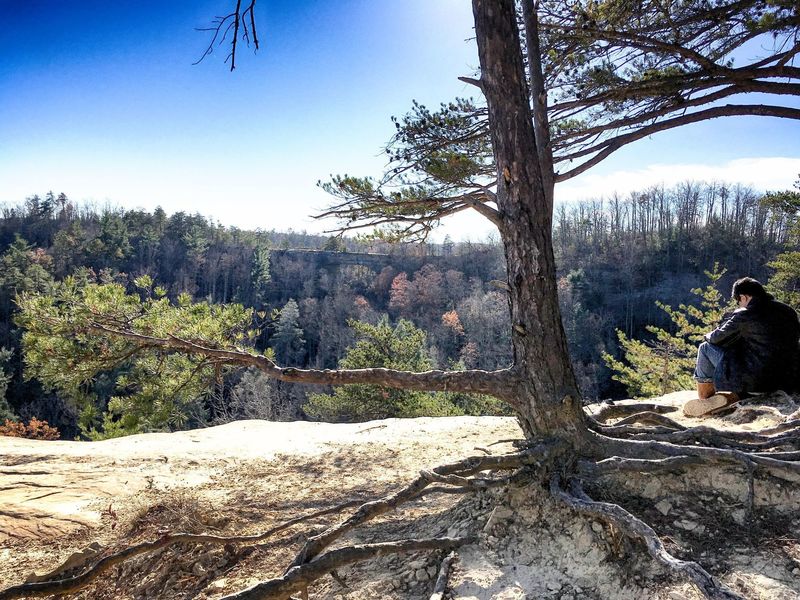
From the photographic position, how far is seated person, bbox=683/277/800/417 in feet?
11.1

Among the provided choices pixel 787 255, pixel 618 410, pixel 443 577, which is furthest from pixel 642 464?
pixel 787 255

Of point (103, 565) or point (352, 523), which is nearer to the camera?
point (103, 565)

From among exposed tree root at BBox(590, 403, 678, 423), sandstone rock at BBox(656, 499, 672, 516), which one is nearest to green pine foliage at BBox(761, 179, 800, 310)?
exposed tree root at BBox(590, 403, 678, 423)

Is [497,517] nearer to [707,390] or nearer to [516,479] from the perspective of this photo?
[516,479]

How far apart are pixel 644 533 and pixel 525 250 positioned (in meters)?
1.39

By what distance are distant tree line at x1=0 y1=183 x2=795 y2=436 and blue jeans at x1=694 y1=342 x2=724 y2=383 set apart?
885 inches

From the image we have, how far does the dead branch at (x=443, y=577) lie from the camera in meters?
1.72

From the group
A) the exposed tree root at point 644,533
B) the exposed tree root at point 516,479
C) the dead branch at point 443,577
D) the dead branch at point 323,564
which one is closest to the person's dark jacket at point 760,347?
the exposed tree root at point 516,479

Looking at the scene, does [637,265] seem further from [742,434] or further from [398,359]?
[742,434]

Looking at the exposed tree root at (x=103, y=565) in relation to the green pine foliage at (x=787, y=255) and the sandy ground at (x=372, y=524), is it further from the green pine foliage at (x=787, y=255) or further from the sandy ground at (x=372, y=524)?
the green pine foliage at (x=787, y=255)

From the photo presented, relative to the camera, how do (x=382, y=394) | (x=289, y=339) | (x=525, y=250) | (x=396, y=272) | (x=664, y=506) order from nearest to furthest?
(x=664, y=506)
(x=525, y=250)
(x=382, y=394)
(x=289, y=339)
(x=396, y=272)

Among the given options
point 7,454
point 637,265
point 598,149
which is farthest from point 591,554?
point 637,265

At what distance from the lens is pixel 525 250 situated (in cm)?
243

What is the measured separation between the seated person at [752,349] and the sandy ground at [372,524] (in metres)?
0.20
